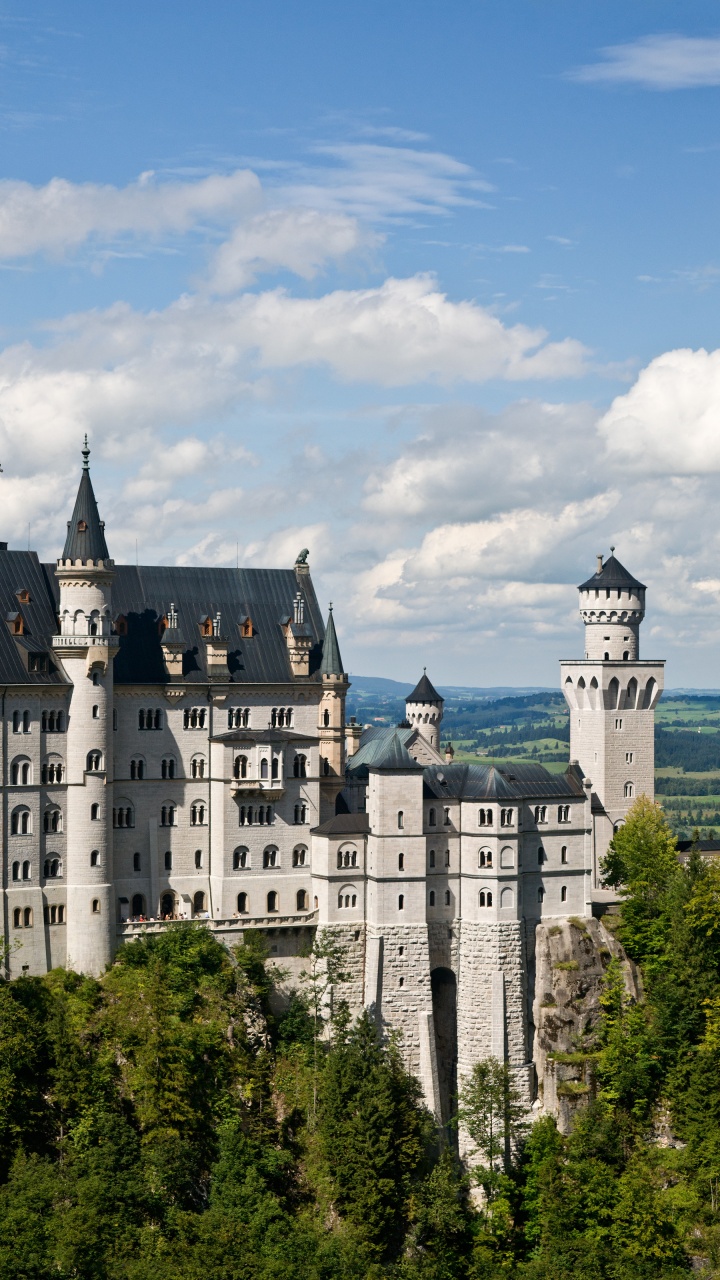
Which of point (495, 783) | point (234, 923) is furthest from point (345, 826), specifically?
point (495, 783)

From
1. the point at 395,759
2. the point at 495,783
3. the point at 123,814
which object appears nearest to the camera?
the point at 123,814

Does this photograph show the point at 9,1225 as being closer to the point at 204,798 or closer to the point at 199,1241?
the point at 199,1241

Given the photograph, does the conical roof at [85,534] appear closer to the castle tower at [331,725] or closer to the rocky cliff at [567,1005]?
the castle tower at [331,725]

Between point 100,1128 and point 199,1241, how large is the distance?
8126mm

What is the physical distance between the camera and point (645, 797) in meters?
119

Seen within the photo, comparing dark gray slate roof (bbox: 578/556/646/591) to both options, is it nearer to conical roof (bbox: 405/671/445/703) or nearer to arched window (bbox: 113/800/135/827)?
conical roof (bbox: 405/671/445/703)

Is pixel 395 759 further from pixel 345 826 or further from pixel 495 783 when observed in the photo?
pixel 495 783

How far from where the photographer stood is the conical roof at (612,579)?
121 m

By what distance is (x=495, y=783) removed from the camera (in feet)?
361

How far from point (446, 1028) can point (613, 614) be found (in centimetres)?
2967

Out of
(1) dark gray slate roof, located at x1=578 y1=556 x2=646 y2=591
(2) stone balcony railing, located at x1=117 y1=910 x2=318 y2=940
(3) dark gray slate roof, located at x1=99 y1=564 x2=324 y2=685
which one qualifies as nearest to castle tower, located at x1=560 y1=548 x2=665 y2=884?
(1) dark gray slate roof, located at x1=578 y1=556 x2=646 y2=591

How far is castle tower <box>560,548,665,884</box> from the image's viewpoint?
119m

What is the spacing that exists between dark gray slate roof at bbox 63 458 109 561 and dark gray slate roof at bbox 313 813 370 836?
20638 millimetres

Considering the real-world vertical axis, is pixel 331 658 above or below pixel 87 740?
above
